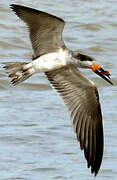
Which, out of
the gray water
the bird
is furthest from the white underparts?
the gray water

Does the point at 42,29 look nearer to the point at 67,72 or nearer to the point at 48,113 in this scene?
the point at 67,72

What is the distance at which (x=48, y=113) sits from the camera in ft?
33.2

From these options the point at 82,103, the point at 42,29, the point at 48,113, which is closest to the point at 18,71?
the point at 42,29

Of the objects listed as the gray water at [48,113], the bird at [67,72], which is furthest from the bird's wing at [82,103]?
the gray water at [48,113]

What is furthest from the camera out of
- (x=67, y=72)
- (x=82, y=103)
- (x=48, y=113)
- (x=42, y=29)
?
(x=48, y=113)

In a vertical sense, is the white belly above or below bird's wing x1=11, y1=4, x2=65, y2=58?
below

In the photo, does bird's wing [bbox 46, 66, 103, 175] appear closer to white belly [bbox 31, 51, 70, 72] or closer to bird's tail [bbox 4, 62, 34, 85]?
white belly [bbox 31, 51, 70, 72]

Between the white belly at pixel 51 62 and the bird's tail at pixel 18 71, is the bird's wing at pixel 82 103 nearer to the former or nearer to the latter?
the white belly at pixel 51 62

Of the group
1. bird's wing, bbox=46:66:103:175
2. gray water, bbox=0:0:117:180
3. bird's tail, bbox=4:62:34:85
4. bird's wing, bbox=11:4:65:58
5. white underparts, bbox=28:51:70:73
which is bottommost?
gray water, bbox=0:0:117:180

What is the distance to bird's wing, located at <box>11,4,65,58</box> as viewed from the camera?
25.8 ft

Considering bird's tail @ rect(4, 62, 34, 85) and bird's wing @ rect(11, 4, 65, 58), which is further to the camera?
bird's tail @ rect(4, 62, 34, 85)

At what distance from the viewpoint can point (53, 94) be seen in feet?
35.8

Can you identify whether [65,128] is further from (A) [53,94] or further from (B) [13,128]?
(A) [53,94]

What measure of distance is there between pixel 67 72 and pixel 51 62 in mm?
483
